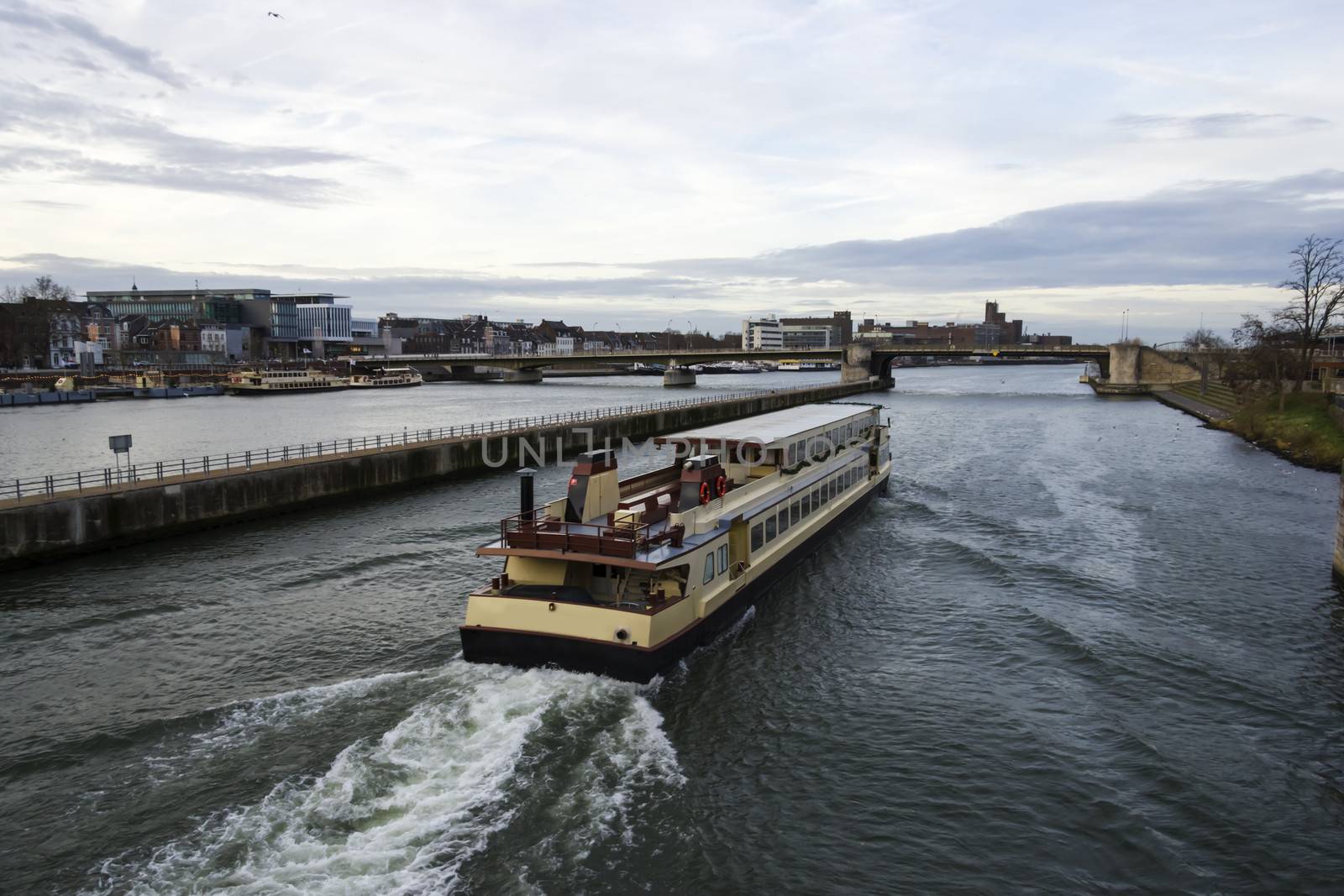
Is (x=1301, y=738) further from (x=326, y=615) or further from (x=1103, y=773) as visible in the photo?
(x=326, y=615)

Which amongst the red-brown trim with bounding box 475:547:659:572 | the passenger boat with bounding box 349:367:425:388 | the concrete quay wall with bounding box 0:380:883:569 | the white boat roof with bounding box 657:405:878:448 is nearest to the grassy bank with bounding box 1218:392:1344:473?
the white boat roof with bounding box 657:405:878:448

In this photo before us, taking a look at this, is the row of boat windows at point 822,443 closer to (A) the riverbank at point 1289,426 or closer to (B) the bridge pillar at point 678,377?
(A) the riverbank at point 1289,426

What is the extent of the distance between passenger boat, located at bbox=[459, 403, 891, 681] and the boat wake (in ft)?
3.80

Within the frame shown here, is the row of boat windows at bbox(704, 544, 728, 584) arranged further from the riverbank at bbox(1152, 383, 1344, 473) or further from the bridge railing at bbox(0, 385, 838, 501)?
the riverbank at bbox(1152, 383, 1344, 473)

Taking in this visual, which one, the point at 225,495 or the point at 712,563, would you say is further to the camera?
the point at 225,495

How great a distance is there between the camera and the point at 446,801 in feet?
49.5

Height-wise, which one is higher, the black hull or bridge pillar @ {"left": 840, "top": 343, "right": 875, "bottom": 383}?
bridge pillar @ {"left": 840, "top": 343, "right": 875, "bottom": 383}

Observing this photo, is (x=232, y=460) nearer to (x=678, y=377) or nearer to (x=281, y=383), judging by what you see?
(x=281, y=383)

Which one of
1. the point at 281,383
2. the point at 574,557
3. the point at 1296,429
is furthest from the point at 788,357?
the point at 574,557

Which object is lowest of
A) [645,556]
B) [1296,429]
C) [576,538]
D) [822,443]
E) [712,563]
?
[712,563]

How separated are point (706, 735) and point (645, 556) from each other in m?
4.76

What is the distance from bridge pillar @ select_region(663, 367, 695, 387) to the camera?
163m

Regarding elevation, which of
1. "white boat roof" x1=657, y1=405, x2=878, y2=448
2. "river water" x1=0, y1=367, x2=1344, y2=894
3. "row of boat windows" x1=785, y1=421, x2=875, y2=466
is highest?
"white boat roof" x1=657, y1=405, x2=878, y2=448

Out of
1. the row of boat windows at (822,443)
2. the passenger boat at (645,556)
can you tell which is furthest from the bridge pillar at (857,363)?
the passenger boat at (645,556)
